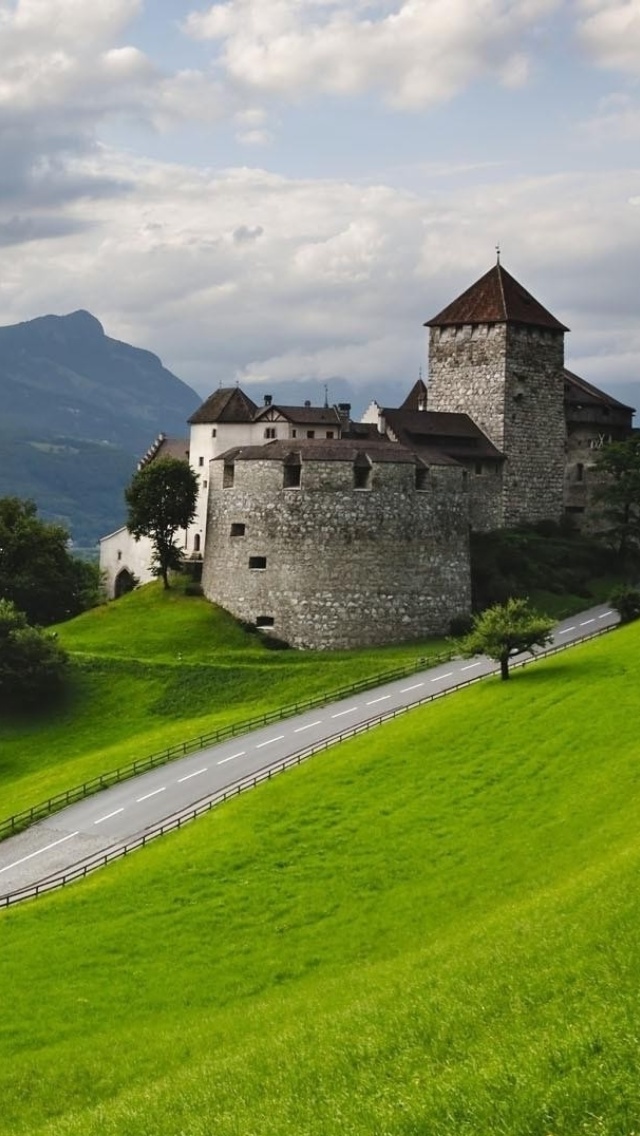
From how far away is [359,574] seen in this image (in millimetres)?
74125

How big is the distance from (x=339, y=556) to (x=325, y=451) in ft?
19.2

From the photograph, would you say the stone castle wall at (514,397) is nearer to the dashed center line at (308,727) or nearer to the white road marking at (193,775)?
the dashed center line at (308,727)

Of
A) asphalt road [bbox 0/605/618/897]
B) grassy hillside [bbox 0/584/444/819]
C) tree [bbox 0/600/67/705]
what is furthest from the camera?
tree [bbox 0/600/67/705]

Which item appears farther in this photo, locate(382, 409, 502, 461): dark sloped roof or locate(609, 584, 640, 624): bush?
locate(382, 409, 502, 461): dark sloped roof

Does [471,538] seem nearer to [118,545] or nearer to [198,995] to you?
[118,545]

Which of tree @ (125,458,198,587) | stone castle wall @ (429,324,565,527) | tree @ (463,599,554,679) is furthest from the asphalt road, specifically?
stone castle wall @ (429,324,565,527)

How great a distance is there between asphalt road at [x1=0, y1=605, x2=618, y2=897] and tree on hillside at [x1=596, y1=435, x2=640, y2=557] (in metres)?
26.0

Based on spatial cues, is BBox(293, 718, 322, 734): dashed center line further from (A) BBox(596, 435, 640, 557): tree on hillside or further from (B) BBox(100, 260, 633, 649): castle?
(A) BBox(596, 435, 640, 557): tree on hillside

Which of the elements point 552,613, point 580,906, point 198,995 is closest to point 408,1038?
point 580,906

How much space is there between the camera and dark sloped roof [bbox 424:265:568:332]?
88312mm

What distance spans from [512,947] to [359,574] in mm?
48453

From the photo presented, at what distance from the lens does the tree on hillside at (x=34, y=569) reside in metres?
81.8

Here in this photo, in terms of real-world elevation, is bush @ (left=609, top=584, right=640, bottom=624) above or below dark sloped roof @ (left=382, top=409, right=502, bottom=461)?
below

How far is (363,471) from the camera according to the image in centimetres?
7494
